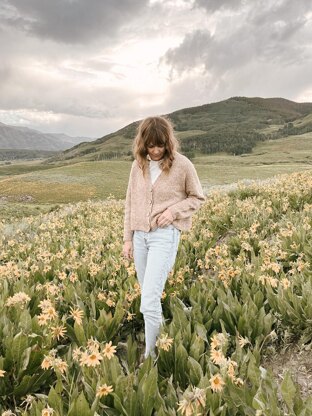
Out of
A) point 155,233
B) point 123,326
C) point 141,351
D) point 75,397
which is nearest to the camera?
point 75,397

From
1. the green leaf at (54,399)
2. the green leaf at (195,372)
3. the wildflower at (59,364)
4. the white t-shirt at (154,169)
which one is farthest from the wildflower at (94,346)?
the white t-shirt at (154,169)

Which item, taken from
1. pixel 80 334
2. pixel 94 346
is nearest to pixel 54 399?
pixel 94 346

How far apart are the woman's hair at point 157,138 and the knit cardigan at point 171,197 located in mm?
85

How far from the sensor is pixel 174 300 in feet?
17.2

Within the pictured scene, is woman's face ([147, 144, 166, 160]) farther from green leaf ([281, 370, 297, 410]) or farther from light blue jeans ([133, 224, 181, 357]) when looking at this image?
green leaf ([281, 370, 297, 410])

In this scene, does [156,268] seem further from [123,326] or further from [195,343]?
[123,326]

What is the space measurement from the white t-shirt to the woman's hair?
10 centimetres

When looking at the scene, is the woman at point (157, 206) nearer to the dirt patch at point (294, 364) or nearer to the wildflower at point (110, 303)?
the wildflower at point (110, 303)

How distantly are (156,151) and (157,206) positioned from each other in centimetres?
61

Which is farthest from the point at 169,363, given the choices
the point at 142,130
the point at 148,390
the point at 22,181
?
the point at 22,181

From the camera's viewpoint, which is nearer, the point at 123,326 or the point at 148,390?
the point at 148,390

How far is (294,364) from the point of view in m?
4.03

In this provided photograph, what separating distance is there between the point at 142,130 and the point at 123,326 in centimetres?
263

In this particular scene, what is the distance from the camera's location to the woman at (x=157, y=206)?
13.5 ft
